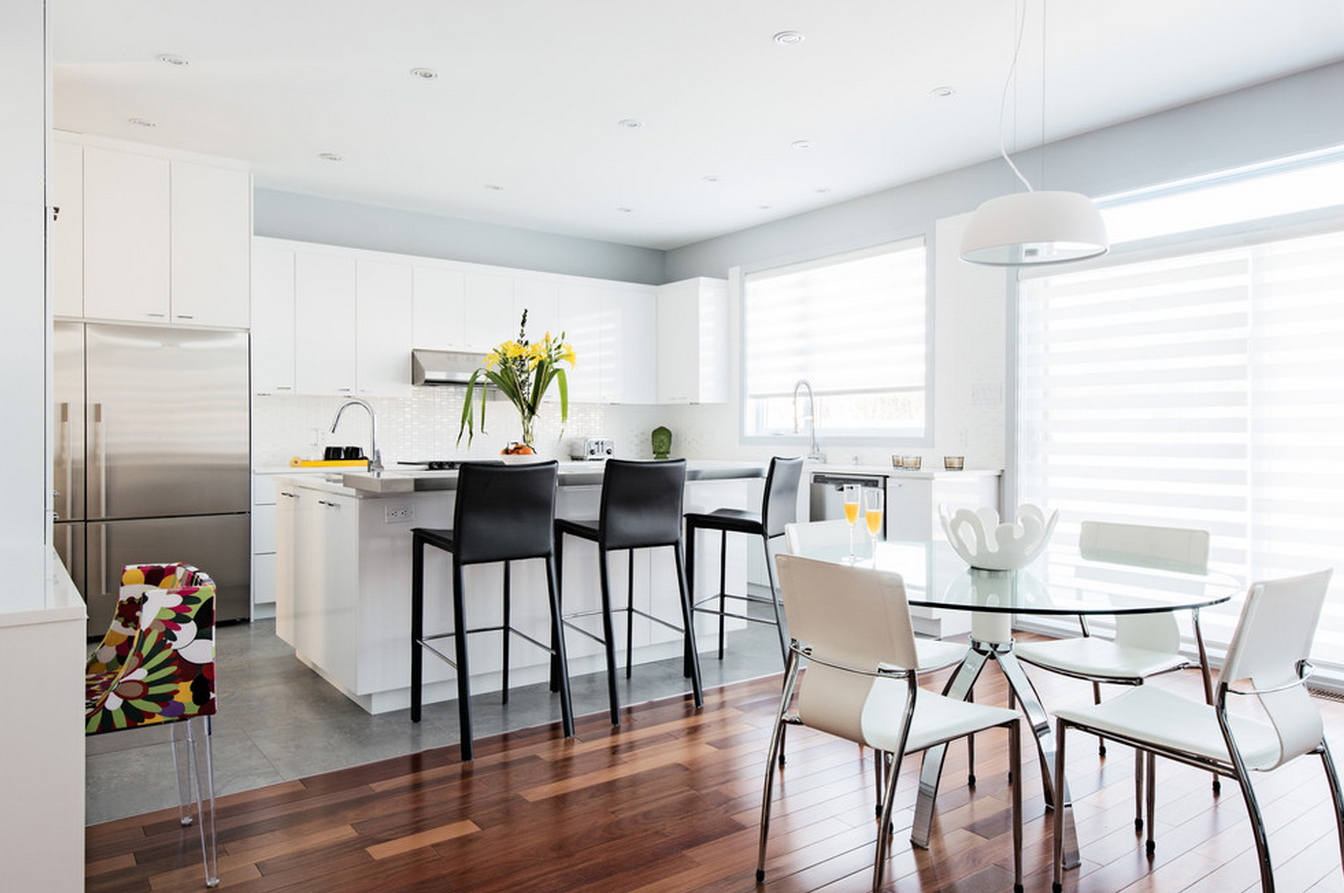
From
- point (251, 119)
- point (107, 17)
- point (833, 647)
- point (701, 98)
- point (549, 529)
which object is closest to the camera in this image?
point (833, 647)

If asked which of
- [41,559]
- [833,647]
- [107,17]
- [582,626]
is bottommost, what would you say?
[582,626]

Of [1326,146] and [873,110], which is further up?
[873,110]

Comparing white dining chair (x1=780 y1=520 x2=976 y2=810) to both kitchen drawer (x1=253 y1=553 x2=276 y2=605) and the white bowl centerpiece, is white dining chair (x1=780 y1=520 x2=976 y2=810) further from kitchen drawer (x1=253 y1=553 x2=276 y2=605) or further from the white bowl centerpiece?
kitchen drawer (x1=253 y1=553 x2=276 y2=605)

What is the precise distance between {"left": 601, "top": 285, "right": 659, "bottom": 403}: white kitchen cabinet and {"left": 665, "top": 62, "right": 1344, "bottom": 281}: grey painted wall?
145 cm

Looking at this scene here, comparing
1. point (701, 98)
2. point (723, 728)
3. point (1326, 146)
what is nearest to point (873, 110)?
point (701, 98)

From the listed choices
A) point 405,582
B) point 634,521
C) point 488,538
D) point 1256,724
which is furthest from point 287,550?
point 1256,724

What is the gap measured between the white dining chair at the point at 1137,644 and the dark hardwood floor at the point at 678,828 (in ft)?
0.75

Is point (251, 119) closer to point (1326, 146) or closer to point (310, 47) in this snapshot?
point (310, 47)

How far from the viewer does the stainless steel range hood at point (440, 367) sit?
6.29 metres

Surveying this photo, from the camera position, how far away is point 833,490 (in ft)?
18.1

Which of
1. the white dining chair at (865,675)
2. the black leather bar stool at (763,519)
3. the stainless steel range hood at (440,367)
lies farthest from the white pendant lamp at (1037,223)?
the stainless steel range hood at (440,367)

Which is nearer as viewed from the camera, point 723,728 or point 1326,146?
point 723,728

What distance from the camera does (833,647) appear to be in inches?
85.6

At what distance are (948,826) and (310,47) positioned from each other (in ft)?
12.8
